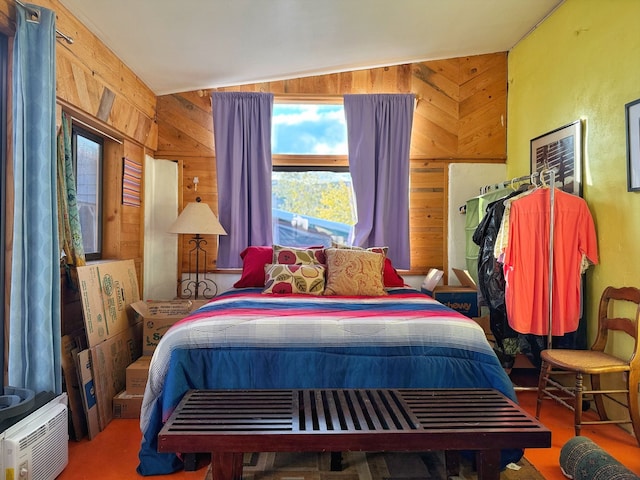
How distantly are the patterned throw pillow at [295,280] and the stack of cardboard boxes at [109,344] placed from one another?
648 mm

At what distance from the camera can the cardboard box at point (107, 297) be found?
101 inches

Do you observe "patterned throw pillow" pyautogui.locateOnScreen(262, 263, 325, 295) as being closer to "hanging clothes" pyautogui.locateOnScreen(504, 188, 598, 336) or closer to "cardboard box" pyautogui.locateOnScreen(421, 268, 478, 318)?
"cardboard box" pyautogui.locateOnScreen(421, 268, 478, 318)

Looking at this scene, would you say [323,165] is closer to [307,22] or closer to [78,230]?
[307,22]

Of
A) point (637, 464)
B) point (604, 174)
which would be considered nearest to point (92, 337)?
point (637, 464)

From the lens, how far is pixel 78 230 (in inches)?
101

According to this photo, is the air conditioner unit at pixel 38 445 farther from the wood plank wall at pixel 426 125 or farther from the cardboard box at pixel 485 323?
the cardboard box at pixel 485 323

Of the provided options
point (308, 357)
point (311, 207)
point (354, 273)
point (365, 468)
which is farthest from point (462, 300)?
point (308, 357)

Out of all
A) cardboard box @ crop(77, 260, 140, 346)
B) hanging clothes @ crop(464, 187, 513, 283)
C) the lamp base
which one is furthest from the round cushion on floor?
the lamp base

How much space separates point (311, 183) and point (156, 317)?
182cm

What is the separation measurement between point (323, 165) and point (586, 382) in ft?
8.62

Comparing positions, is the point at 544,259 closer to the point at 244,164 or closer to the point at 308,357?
the point at 308,357

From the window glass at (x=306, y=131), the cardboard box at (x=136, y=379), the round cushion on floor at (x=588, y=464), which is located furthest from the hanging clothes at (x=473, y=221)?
the cardboard box at (x=136, y=379)

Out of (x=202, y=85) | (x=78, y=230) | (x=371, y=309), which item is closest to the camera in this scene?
(x=371, y=309)

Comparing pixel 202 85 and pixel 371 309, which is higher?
pixel 202 85
